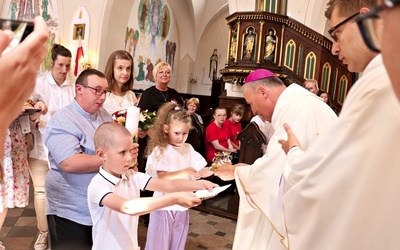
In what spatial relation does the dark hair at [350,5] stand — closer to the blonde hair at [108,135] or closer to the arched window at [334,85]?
the blonde hair at [108,135]

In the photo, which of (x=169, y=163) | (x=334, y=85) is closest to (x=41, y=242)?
(x=169, y=163)

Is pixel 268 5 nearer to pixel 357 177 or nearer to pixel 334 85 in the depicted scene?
pixel 334 85

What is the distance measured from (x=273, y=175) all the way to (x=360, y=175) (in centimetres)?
125

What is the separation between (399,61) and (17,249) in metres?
4.11

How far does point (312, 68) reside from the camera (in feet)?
27.1

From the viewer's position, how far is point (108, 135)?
2014 millimetres

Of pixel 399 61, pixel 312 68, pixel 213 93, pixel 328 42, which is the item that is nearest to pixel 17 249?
pixel 399 61

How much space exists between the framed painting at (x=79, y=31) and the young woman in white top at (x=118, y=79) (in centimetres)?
924

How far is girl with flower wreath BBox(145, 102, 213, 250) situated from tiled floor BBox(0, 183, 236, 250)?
3.20 ft

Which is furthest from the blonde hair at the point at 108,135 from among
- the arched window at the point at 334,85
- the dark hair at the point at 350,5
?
the arched window at the point at 334,85

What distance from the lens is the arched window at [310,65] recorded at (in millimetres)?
8188

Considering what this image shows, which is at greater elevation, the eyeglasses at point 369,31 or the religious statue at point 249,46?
the religious statue at point 249,46

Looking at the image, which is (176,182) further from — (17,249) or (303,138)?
(17,249)

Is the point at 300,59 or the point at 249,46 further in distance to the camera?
the point at 300,59
